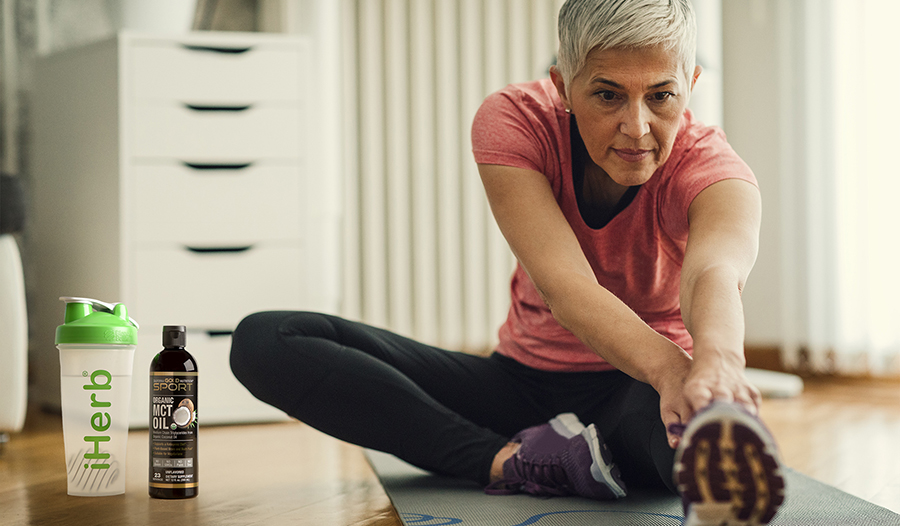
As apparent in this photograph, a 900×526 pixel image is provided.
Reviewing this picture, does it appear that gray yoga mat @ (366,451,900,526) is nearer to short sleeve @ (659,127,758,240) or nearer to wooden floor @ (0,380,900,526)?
wooden floor @ (0,380,900,526)

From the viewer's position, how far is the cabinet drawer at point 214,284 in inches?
70.2

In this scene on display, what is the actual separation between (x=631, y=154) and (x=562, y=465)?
1.26 feet

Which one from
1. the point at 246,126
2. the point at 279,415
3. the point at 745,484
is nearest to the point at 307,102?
the point at 246,126

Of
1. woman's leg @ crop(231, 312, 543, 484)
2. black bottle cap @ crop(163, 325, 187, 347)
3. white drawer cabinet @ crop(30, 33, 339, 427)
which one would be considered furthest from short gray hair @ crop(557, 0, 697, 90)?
white drawer cabinet @ crop(30, 33, 339, 427)

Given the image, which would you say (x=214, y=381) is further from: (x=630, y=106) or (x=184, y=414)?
(x=630, y=106)

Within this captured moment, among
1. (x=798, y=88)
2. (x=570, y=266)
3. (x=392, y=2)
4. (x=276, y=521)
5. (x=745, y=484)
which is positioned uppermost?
(x=392, y=2)

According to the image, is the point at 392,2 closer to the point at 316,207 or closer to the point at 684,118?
the point at 316,207

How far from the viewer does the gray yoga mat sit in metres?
0.91

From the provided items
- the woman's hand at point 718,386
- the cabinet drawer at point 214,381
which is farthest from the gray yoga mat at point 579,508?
the cabinet drawer at point 214,381

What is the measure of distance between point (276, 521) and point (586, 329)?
1.41 feet

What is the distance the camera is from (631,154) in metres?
0.88

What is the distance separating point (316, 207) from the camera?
1.88 m

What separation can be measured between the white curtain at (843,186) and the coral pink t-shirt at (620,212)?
1568 mm

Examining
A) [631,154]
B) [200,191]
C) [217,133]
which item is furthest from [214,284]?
[631,154]
